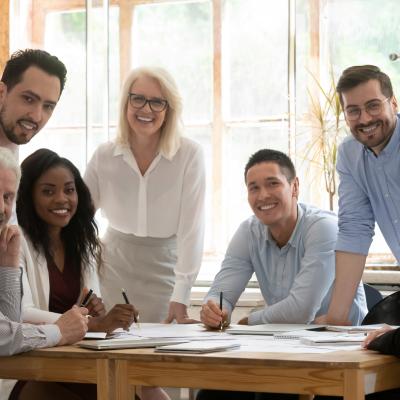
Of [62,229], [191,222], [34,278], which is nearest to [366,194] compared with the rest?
[191,222]

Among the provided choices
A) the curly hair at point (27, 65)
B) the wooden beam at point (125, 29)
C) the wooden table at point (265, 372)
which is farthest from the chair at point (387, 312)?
the wooden beam at point (125, 29)

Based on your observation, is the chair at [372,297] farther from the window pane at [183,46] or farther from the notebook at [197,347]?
the window pane at [183,46]

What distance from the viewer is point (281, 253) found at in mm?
3596

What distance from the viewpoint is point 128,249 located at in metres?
3.99

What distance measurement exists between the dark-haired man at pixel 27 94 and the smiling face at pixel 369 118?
1.07 m

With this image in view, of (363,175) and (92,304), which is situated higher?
(363,175)

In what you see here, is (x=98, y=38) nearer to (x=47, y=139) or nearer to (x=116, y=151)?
(x=47, y=139)

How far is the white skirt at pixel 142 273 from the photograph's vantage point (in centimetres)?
396

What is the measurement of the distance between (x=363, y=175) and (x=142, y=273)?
3.50 ft

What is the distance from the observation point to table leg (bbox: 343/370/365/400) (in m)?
2.10

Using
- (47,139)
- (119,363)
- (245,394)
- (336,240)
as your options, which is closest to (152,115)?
(336,240)

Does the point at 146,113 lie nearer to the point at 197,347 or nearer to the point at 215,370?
the point at 197,347

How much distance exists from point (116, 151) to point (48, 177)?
24.0 inches

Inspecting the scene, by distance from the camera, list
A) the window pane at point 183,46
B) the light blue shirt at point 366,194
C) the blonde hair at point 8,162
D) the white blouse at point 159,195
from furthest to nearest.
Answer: the window pane at point 183,46 → the white blouse at point 159,195 → the light blue shirt at point 366,194 → the blonde hair at point 8,162
